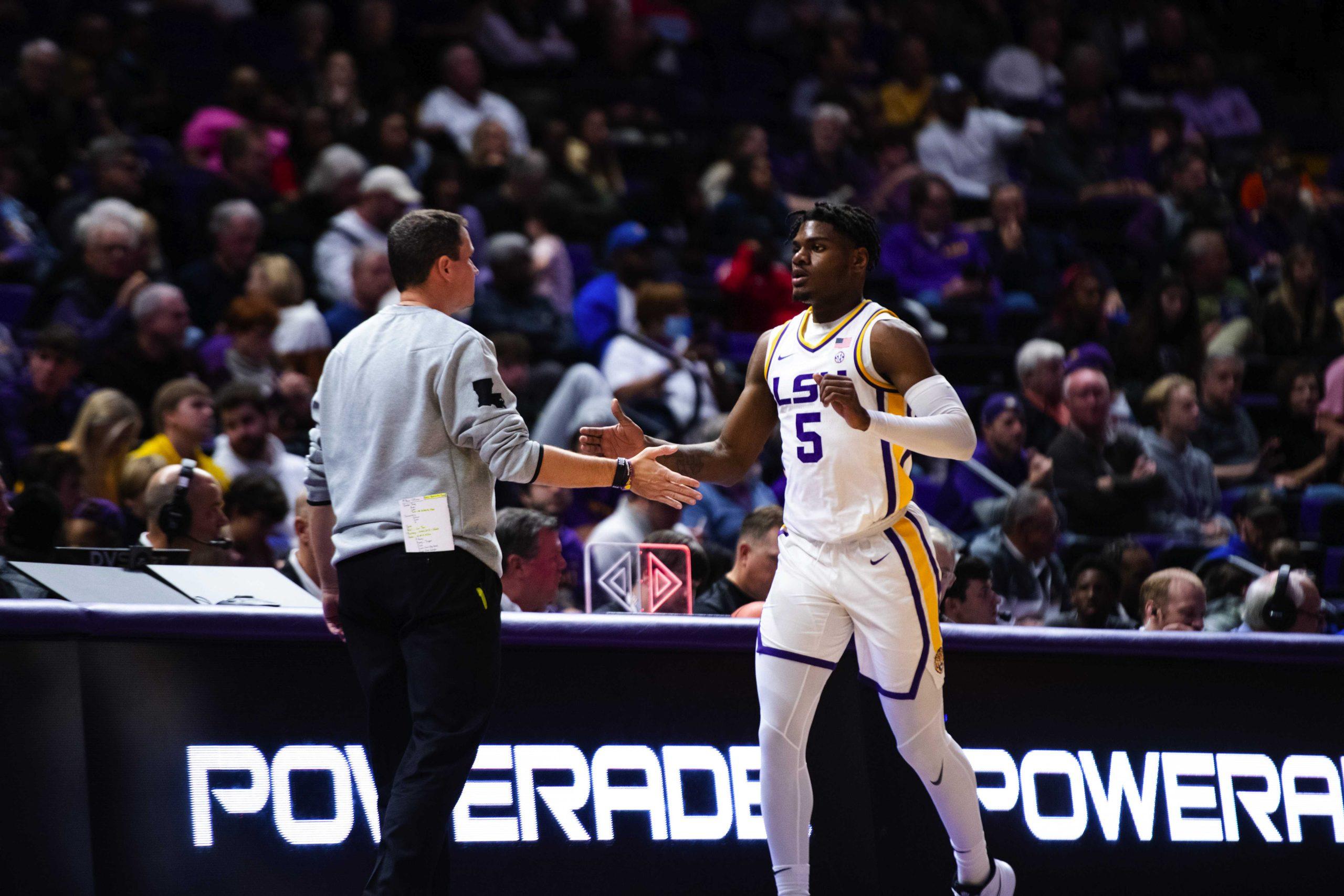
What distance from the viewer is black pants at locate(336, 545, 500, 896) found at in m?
3.70

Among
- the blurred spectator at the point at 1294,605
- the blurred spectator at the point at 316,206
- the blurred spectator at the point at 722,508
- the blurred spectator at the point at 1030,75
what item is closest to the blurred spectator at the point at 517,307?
the blurred spectator at the point at 316,206

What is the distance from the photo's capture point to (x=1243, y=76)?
14359mm

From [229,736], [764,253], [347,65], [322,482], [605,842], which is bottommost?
[605,842]

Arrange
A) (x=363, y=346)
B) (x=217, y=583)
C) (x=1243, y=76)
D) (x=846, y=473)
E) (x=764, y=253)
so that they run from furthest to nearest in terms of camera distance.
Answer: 1. (x=1243, y=76)
2. (x=764, y=253)
3. (x=217, y=583)
4. (x=846, y=473)
5. (x=363, y=346)

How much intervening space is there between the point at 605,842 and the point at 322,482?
4.14 ft

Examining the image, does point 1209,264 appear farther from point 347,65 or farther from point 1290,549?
point 347,65

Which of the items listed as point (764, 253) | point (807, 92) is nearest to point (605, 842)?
point (764, 253)

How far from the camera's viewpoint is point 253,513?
241 inches

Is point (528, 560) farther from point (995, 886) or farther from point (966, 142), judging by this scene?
point (966, 142)

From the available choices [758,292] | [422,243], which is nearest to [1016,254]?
[758,292]

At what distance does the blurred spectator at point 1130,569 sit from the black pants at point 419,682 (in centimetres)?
343

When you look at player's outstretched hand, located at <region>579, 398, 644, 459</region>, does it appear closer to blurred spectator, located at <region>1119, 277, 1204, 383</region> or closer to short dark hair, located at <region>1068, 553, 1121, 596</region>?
short dark hair, located at <region>1068, 553, 1121, 596</region>

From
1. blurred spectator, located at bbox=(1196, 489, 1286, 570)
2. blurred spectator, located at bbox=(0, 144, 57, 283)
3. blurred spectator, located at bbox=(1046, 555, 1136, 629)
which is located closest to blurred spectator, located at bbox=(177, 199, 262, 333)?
blurred spectator, located at bbox=(0, 144, 57, 283)

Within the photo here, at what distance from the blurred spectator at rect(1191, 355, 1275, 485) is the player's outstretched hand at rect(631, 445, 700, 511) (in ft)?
18.6
